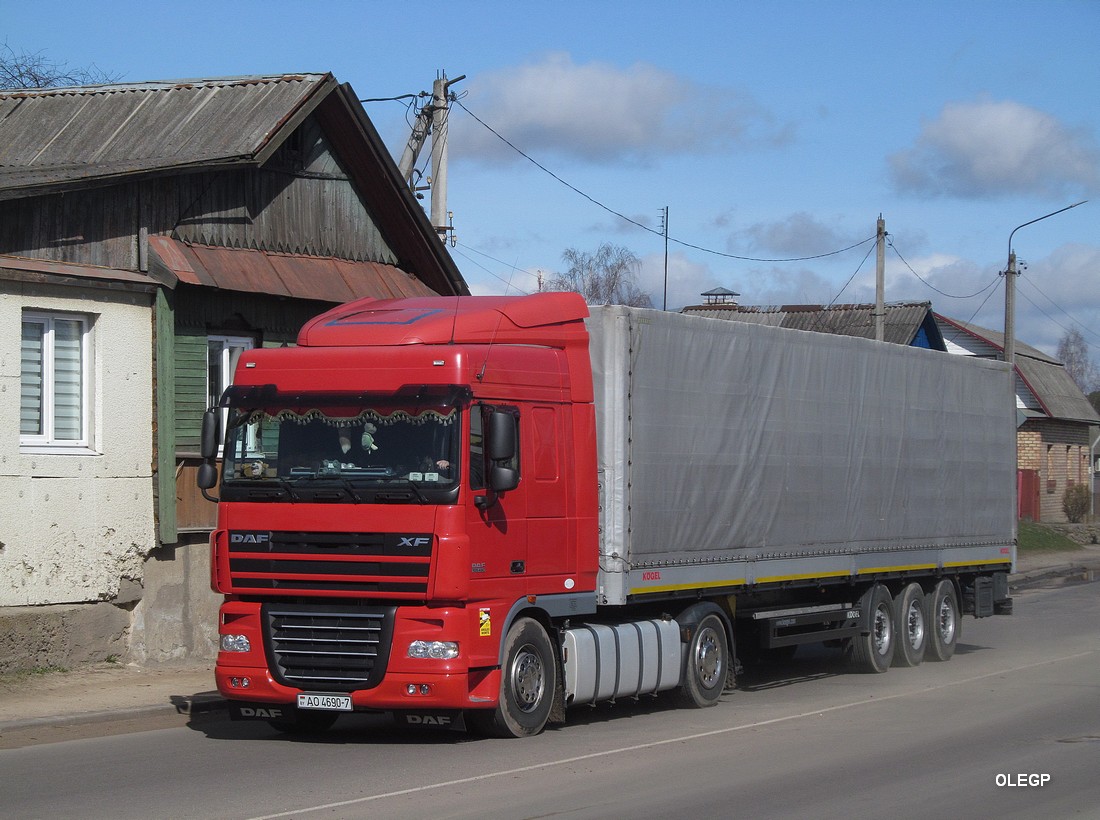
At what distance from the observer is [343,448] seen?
1047 centimetres

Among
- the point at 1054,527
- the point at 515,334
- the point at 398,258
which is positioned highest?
the point at 398,258

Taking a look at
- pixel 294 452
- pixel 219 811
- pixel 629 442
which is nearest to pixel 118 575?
pixel 294 452

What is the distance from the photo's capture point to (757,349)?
44.8 ft

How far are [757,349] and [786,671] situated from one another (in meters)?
4.73

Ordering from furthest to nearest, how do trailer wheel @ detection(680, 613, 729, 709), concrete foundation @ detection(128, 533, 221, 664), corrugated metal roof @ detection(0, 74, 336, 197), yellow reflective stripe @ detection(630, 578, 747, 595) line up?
1. corrugated metal roof @ detection(0, 74, 336, 197)
2. concrete foundation @ detection(128, 533, 221, 664)
3. trailer wheel @ detection(680, 613, 729, 709)
4. yellow reflective stripe @ detection(630, 578, 747, 595)

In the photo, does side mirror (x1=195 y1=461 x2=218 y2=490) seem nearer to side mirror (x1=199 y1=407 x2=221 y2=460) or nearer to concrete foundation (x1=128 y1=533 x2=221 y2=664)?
side mirror (x1=199 y1=407 x2=221 y2=460)

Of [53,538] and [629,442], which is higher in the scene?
[629,442]

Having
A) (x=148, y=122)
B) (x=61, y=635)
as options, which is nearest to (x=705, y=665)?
(x=61, y=635)

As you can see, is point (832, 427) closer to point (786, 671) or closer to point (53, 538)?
point (786, 671)

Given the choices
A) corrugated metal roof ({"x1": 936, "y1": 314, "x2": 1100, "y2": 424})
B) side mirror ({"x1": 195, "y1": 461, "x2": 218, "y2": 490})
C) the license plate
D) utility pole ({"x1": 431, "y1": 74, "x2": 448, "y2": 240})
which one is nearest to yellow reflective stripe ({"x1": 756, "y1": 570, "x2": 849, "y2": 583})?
the license plate

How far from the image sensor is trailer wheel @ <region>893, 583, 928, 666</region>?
53.8ft

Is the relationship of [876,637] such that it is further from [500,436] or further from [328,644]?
[328,644]

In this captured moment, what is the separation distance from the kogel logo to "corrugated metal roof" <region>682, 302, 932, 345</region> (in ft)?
112

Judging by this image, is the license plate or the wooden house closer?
the license plate
